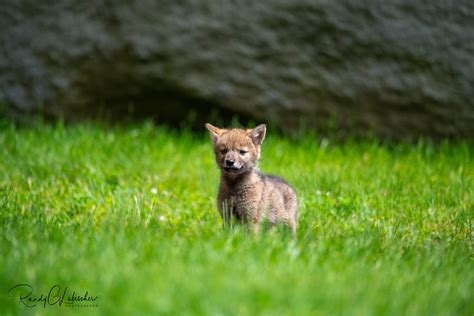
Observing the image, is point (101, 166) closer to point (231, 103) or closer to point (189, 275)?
point (231, 103)

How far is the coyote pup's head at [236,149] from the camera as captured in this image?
16.9ft

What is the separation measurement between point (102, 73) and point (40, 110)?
2.68 ft

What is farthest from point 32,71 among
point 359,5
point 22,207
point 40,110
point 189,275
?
point 189,275

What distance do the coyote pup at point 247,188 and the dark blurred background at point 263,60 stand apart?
8.50 ft

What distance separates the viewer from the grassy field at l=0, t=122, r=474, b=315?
136 inches

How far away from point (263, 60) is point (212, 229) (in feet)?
11.7

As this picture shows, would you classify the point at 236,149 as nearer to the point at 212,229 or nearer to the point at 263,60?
the point at 212,229

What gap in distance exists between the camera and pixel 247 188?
5.18 m

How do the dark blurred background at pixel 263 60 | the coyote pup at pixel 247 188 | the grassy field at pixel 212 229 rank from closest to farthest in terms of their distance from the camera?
the grassy field at pixel 212 229 < the coyote pup at pixel 247 188 < the dark blurred background at pixel 263 60

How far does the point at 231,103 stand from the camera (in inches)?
315
